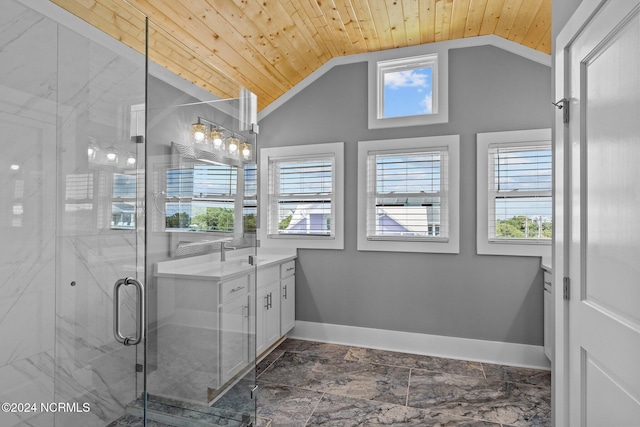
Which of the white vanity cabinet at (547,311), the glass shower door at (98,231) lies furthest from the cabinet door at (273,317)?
the white vanity cabinet at (547,311)

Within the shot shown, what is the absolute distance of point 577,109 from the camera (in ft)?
4.63

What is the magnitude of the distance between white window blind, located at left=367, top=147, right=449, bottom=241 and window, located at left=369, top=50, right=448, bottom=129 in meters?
0.33

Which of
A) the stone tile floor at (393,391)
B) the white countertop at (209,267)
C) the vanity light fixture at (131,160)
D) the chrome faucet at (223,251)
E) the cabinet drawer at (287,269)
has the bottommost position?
the stone tile floor at (393,391)

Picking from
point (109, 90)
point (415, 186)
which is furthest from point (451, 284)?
point (109, 90)

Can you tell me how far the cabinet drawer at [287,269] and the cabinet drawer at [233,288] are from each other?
1.04 m

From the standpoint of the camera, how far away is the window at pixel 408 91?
336cm

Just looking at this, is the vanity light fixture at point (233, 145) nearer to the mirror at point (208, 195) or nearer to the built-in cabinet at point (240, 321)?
the mirror at point (208, 195)

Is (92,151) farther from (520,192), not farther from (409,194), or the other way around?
(520,192)

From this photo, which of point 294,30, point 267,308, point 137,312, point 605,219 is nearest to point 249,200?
point 137,312

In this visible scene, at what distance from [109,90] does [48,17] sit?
1.21 feet

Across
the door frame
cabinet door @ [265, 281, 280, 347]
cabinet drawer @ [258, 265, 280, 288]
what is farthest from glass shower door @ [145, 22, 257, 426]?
the door frame

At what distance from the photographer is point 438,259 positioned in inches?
132

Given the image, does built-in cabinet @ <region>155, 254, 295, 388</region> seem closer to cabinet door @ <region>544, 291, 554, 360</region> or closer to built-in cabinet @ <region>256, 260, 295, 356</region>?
built-in cabinet @ <region>256, 260, 295, 356</region>

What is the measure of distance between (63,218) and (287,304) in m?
2.34
